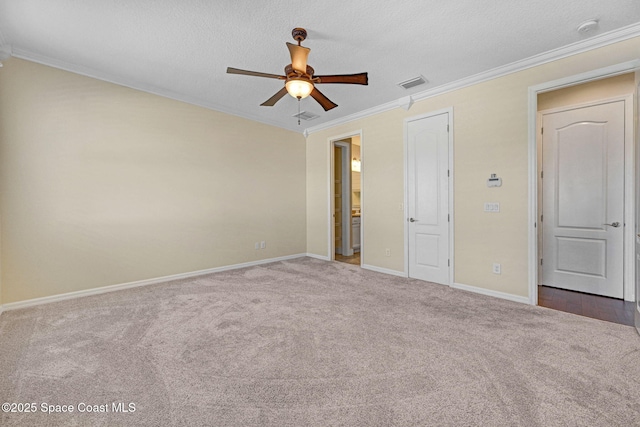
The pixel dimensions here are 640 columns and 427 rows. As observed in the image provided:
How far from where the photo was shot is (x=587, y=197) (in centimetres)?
369

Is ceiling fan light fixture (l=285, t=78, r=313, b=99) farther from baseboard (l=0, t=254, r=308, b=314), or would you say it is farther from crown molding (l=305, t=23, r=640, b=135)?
baseboard (l=0, t=254, r=308, b=314)

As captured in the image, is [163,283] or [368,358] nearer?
[368,358]

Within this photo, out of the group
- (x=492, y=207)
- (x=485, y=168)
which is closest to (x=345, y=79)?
(x=485, y=168)

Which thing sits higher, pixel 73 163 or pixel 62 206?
pixel 73 163

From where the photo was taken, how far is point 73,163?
3445 mm

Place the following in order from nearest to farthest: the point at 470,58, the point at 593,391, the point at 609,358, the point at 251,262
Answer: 1. the point at 593,391
2. the point at 609,358
3. the point at 470,58
4. the point at 251,262

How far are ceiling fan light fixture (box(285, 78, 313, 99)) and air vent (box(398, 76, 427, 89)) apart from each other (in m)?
1.92

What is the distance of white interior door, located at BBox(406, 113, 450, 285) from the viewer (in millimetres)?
4020

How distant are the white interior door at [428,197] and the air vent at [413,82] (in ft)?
1.81

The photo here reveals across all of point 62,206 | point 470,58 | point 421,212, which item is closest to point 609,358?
point 421,212

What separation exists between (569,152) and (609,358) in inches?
115

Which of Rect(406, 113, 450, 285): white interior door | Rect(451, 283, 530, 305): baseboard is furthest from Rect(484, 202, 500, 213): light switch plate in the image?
Rect(451, 283, 530, 305): baseboard

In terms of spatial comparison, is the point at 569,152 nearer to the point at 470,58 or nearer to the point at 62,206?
the point at 470,58

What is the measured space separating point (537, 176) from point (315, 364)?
3246 mm
